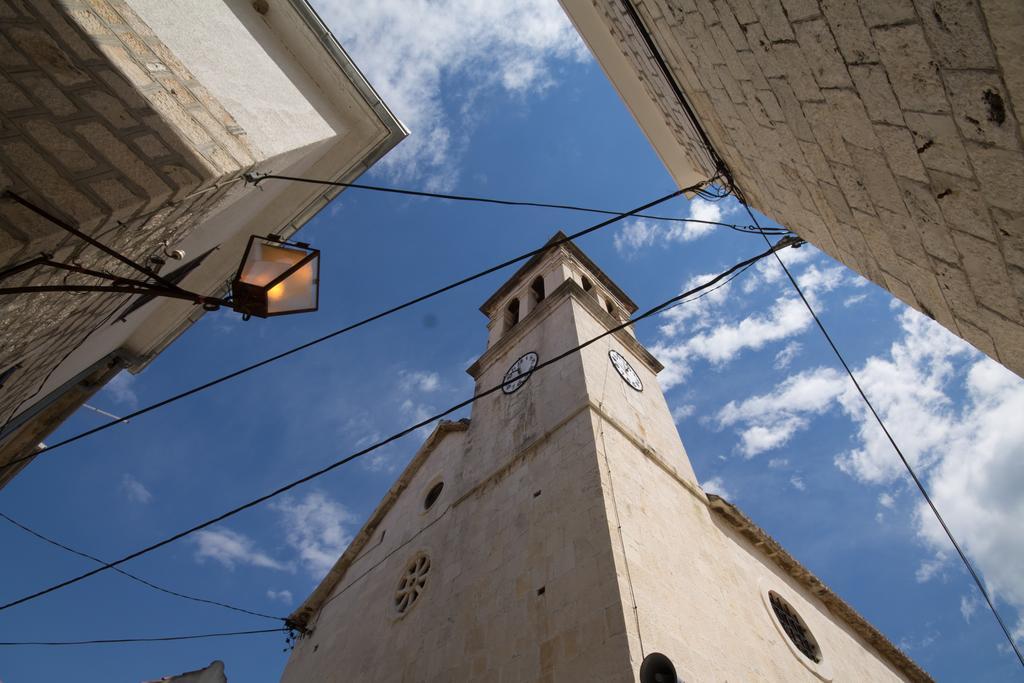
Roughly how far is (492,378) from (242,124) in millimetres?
8724

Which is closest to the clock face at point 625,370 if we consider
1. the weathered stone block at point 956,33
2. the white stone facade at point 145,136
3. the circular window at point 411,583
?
the circular window at point 411,583

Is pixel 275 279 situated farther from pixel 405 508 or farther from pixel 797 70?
pixel 405 508

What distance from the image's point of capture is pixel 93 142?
219cm

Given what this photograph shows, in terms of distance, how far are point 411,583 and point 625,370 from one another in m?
Result: 5.68

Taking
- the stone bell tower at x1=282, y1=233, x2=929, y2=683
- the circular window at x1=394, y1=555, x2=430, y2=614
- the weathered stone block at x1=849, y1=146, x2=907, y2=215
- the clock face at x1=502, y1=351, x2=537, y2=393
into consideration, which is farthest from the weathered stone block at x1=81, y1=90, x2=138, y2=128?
the clock face at x1=502, y1=351, x2=537, y2=393

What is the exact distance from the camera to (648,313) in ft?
13.1

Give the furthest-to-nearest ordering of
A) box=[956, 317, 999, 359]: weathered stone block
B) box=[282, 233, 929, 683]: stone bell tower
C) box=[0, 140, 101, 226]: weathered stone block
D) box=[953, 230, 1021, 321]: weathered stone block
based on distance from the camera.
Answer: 1. box=[282, 233, 929, 683]: stone bell tower
2. box=[956, 317, 999, 359]: weathered stone block
3. box=[0, 140, 101, 226]: weathered stone block
4. box=[953, 230, 1021, 321]: weathered stone block

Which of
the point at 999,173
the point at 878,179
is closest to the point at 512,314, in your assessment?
the point at 878,179

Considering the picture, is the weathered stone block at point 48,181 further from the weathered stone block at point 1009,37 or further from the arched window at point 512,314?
the arched window at point 512,314

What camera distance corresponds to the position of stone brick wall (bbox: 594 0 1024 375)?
4.87 feet

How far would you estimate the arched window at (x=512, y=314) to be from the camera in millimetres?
13622

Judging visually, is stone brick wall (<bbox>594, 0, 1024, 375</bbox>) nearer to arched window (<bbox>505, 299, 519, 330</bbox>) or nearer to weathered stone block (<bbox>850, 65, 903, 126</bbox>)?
weathered stone block (<bbox>850, 65, 903, 126</bbox>)

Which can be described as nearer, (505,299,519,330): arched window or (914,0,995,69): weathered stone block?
(914,0,995,69): weathered stone block

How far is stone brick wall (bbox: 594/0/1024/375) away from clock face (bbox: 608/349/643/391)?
255 inches
